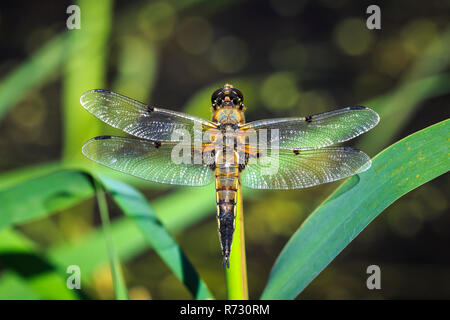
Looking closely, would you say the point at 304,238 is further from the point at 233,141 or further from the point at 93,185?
the point at 93,185

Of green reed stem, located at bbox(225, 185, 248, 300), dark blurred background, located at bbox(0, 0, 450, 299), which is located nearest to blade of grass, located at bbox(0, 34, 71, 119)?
dark blurred background, located at bbox(0, 0, 450, 299)

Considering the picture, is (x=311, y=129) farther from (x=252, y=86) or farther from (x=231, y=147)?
(x=252, y=86)

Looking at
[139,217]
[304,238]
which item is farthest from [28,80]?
[304,238]

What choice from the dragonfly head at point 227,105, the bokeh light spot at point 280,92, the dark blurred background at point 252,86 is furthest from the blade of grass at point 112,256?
the bokeh light spot at point 280,92

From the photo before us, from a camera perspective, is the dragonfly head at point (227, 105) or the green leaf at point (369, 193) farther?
the dragonfly head at point (227, 105)

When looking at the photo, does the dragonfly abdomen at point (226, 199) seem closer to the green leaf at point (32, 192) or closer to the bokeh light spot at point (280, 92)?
the green leaf at point (32, 192)

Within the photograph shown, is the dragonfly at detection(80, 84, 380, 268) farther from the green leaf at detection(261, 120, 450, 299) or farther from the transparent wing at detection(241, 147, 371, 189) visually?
the green leaf at detection(261, 120, 450, 299)

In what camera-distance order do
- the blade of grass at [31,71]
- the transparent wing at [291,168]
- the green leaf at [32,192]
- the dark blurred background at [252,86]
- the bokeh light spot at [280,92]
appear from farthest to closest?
the bokeh light spot at [280,92]
the dark blurred background at [252,86]
the blade of grass at [31,71]
the transparent wing at [291,168]
the green leaf at [32,192]
